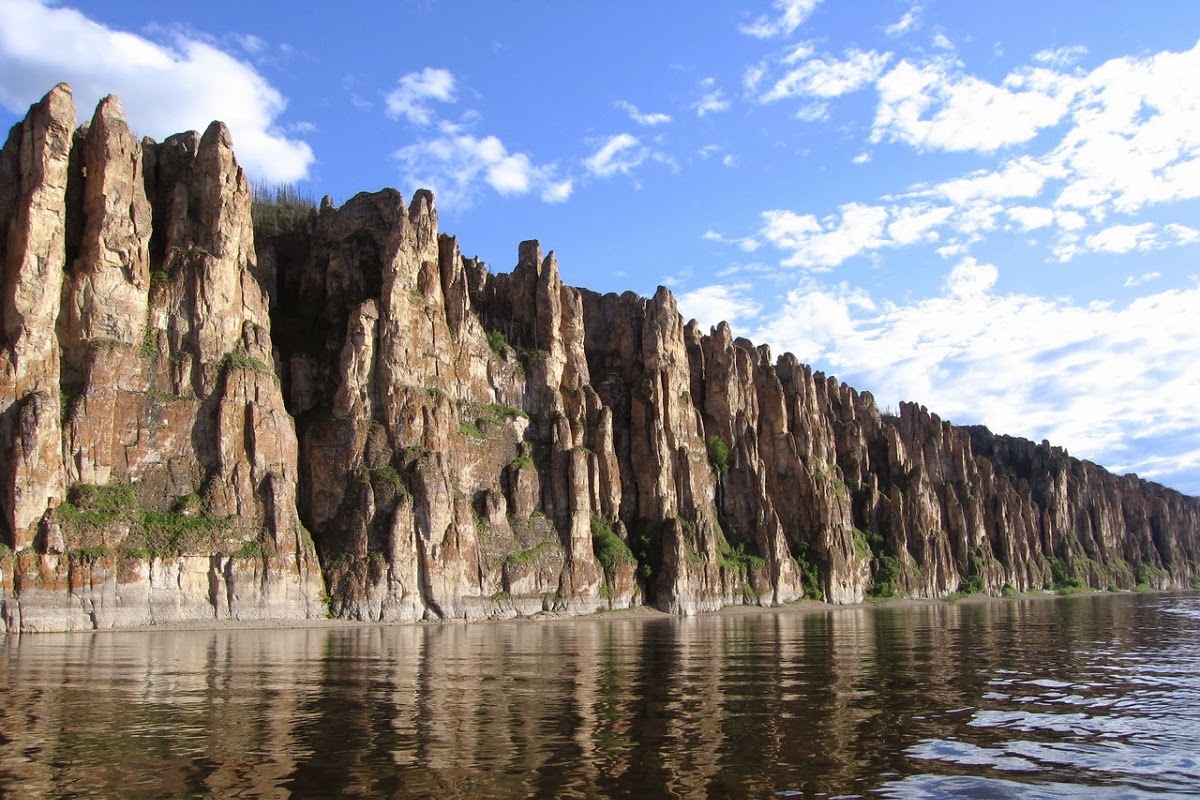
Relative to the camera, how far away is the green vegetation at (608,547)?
423 feet

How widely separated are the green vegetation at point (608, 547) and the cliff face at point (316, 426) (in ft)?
1.92

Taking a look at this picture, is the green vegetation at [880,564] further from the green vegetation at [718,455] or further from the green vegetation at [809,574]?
the green vegetation at [718,455]

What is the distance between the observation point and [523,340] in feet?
481

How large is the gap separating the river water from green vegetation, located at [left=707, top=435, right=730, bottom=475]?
112 m

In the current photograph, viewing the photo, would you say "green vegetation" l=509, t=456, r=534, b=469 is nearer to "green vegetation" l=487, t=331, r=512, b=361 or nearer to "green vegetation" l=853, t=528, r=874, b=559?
"green vegetation" l=487, t=331, r=512, b=361

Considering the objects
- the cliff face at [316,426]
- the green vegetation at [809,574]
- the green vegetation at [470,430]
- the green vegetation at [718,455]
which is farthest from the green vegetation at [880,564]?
the green vegetation at [470,430]

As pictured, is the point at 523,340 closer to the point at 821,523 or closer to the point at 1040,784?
the point at 821,523

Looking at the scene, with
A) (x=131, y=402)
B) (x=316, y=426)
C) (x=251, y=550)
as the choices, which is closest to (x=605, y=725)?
(x=251, y=550)

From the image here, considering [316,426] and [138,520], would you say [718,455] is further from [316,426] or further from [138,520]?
[138,520]

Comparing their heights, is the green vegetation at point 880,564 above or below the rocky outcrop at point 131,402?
below

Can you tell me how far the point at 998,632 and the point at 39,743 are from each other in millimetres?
66894

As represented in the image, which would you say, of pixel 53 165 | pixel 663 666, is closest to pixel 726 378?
pixel 53 165

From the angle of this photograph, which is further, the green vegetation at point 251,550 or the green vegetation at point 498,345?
the green vegetation at point 498,345

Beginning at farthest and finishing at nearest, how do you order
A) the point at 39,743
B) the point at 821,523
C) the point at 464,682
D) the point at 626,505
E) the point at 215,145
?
the point at 821,523
the point at 626,505
the point at 215,145
the point at 464,682
the point at 39,743
